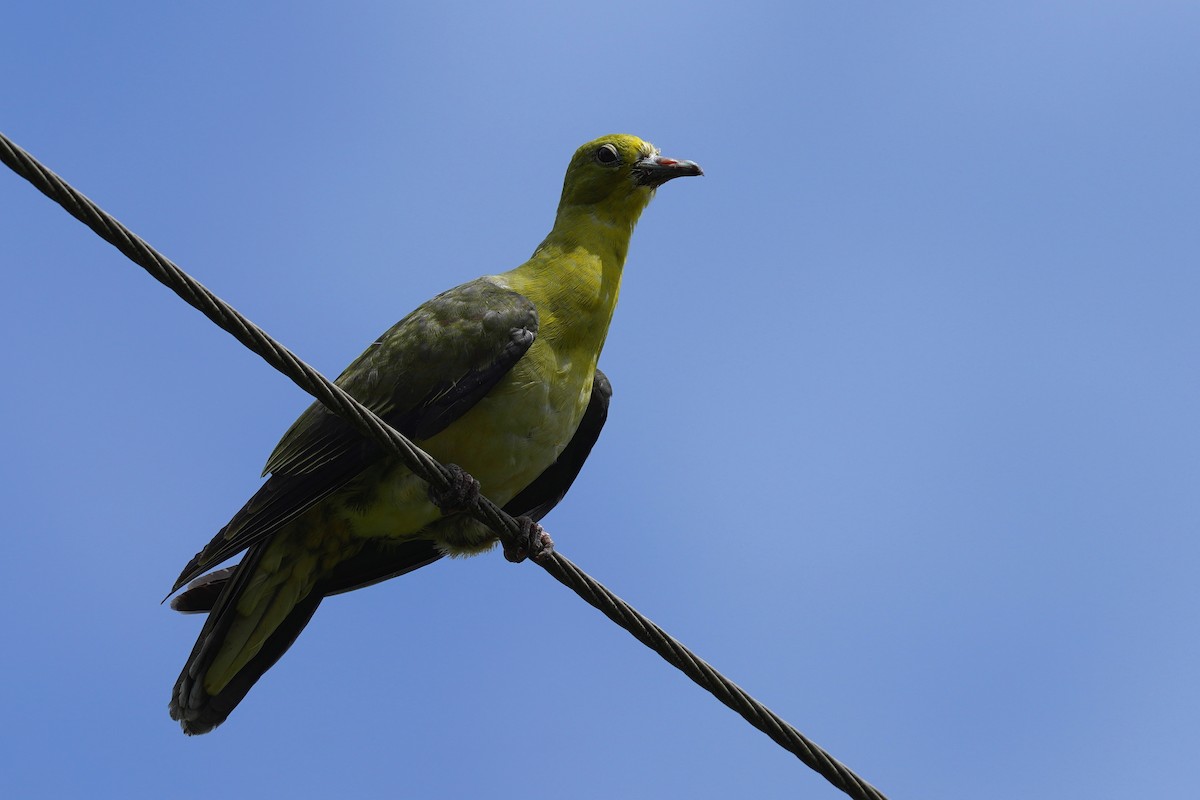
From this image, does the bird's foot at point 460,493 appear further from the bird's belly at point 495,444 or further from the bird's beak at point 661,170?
the bird's beak at point 661,170

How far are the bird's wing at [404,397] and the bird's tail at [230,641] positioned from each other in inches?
17.7

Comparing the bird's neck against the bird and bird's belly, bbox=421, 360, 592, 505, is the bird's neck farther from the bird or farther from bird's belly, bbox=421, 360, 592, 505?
bird's belly, bbox=421, 360, 592, 505

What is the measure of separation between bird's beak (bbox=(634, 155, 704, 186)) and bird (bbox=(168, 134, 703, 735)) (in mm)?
428

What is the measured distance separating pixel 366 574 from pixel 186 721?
1004 mm

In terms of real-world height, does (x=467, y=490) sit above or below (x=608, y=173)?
below

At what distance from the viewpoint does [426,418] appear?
5668 millimetres

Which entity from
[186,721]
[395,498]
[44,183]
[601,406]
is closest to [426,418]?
[395,498]

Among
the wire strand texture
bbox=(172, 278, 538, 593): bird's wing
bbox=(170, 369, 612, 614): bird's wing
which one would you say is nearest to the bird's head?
bbox=(170, 369, 612, 614): bird's wing

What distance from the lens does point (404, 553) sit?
6.29 meters

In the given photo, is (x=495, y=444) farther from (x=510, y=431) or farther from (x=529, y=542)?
(x=529, y=542)

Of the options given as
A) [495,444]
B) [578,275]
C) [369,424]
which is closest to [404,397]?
[495,444]

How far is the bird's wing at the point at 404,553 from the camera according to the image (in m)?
6.21

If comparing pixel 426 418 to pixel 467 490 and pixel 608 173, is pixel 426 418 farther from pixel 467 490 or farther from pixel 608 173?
pixel 608 173

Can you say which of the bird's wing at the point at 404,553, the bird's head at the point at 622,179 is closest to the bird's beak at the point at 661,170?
the bird's head at the point at 622,179
